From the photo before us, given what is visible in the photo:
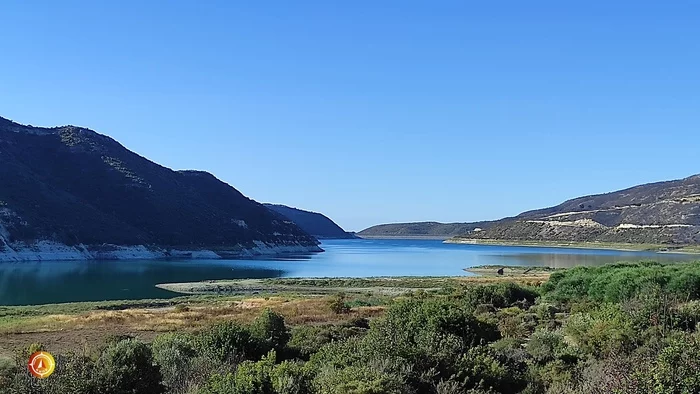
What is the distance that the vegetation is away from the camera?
7.22m

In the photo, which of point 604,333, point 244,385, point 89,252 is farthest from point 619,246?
point 244,385

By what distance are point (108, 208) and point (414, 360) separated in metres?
135

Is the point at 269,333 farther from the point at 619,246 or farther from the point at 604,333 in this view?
the point at 619,246

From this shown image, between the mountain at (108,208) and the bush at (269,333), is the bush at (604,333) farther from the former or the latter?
the mountain at (108,208)

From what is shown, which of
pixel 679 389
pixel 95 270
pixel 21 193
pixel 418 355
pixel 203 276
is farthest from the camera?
pixel 21 193

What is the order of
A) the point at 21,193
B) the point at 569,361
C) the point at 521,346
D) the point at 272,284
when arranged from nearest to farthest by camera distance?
the point at 569,361 → the point at 521,346 → the point at 272,284 → the point at 21,193

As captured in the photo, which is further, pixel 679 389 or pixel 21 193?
pixel 21 193

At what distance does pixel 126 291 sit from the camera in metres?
56.5

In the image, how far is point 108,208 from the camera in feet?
438

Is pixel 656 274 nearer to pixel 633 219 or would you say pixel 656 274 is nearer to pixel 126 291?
pixel 126 291

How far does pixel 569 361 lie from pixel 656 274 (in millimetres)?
Result: 15719

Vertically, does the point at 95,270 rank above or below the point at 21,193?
below

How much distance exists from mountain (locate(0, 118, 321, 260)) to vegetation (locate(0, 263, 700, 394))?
3582 inches

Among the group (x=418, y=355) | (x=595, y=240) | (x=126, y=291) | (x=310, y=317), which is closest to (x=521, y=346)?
(x=418, y=355)
